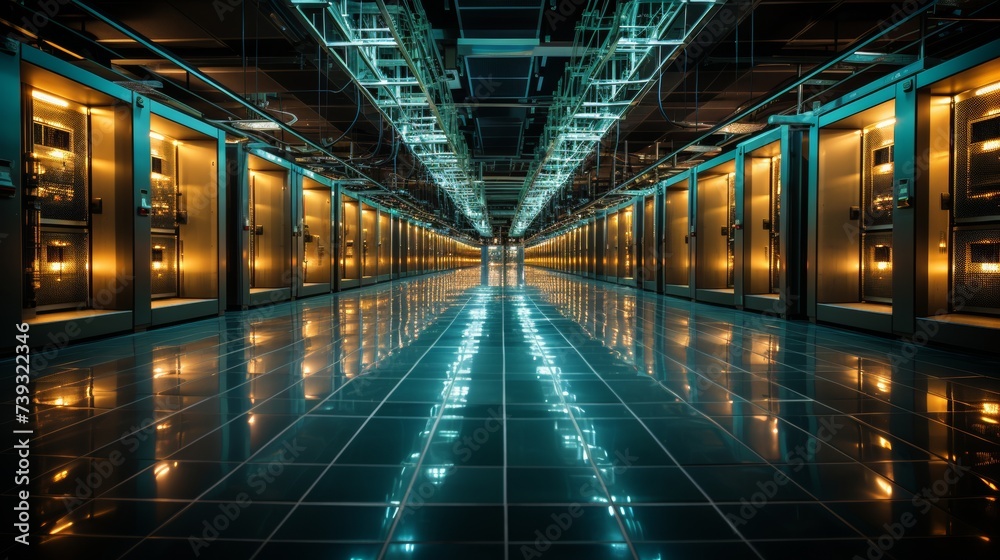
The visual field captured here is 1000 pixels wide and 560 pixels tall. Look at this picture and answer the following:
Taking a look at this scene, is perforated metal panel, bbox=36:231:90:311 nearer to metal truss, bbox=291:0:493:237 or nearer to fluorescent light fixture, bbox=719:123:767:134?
metal truss, bbox=291:0:493:237

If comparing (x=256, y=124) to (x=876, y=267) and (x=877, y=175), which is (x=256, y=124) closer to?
(x=877, y=175)

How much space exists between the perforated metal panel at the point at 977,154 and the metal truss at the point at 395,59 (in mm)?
7509

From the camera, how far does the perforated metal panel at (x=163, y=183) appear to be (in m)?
9.88

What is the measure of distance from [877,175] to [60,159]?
12612mm

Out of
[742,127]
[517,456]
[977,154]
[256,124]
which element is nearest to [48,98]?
[256,124]

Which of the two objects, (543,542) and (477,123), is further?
(477,123)

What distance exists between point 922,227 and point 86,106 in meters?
11.5

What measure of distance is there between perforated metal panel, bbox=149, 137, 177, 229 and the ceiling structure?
1054mm

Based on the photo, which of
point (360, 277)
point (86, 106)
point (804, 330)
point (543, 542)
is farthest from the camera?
point (360, 277)

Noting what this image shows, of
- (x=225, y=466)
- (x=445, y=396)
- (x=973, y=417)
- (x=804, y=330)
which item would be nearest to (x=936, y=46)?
(x=804, y=330)

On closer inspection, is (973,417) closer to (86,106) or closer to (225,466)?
(225,466)

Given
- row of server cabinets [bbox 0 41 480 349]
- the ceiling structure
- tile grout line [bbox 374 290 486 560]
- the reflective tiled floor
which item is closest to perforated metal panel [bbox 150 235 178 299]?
row of server cabinets [bbox 0 41 480 349]

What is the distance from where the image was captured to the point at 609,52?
7793 mm

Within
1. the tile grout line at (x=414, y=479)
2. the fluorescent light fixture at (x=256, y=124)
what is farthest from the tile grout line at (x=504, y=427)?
the fluorescent light fixture at (x=256, y=124)
